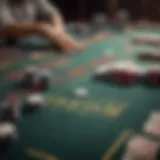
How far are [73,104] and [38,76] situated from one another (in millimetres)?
317

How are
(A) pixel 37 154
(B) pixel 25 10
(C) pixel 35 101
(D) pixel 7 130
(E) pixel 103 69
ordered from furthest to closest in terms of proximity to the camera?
(B) pixel 25 10, (E) pixel 103 69, (C) pixel 35 101, (D) pixel 7 130, (A) pixel 37 154

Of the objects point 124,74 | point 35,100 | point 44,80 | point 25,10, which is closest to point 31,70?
point 44,80

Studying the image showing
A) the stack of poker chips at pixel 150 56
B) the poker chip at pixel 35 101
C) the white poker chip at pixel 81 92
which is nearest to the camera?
the poker chip at pixel 35 101

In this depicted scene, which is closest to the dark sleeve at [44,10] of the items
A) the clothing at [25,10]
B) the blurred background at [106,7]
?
the clothing at [25,10]

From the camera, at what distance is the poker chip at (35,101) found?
4.97 ft

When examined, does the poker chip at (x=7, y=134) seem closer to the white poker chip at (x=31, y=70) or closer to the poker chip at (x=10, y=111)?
the poker chip at (x=10, y=111)

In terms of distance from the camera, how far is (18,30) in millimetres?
2656

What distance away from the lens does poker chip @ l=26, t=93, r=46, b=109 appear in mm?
1514

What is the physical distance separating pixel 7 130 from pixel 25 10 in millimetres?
1976

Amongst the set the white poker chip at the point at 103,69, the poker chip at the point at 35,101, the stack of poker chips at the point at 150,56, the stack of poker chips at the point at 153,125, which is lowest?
the stack of poker chips at the point at 150,56

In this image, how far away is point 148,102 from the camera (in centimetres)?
158

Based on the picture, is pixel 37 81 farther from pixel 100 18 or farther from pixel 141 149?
pixel 100 18

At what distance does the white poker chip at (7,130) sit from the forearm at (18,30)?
1379 millimetres

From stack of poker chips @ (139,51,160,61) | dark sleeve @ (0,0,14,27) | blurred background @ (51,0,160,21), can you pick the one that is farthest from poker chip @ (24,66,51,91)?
blurred background @ (51,0,160,21)
